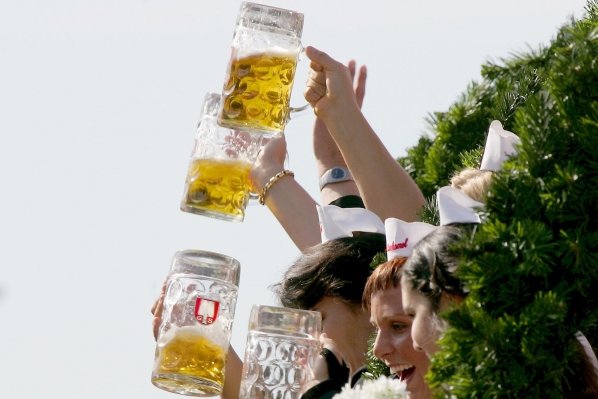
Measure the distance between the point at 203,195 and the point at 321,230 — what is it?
1.33ft

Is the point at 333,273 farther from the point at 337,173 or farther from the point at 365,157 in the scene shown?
the point at 337,173

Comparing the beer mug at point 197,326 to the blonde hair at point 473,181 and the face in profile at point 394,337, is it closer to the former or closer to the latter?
the face in profile at point 394,337

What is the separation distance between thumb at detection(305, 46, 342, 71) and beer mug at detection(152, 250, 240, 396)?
0.83 metres

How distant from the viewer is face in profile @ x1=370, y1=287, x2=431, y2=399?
407 centimetres

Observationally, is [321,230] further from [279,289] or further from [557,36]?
[557,36]

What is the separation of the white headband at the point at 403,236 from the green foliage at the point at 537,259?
99 cm

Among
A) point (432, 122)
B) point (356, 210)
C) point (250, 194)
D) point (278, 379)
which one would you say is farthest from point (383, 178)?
point (432, 122)

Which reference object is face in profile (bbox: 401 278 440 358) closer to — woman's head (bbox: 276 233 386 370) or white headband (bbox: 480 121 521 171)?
white headband (bbox: 480 121 521 171)

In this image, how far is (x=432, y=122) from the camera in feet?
21.5

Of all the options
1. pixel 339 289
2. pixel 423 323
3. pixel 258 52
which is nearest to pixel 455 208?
pixel 423 323

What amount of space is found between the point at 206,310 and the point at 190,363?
0.17 metres

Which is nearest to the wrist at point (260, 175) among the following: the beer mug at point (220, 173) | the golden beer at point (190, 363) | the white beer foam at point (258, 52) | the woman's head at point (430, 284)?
the beer mug at point (220, 173)

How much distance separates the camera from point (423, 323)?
3529mm

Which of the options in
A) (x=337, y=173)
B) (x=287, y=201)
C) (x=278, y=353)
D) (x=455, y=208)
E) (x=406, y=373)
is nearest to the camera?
(x=455, y=208)
